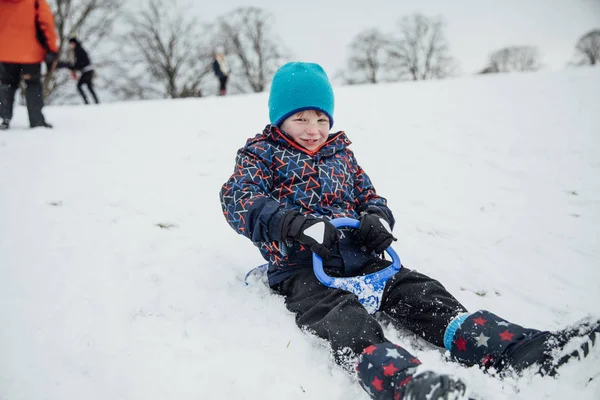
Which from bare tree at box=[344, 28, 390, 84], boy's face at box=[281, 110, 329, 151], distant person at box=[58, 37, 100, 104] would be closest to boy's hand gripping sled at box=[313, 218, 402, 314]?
boy's face at box=[281, 110, 329, 151]

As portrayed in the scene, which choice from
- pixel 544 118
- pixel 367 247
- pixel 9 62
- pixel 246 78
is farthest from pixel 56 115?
pixel 246 78

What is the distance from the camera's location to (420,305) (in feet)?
5.71

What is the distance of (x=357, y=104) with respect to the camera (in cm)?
886

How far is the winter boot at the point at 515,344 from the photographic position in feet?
4.32

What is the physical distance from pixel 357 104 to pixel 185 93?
2106 centimetres

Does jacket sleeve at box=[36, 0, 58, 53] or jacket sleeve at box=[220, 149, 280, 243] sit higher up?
jacket sleeve at box=[36, 0, 58, 53]

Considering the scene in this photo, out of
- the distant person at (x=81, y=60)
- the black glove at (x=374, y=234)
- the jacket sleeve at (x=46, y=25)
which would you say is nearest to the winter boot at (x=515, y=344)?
the black glove at (x=374, y=234)

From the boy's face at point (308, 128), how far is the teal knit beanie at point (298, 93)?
0.13 ft

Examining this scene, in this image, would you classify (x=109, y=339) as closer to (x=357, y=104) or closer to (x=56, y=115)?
(x=56, y=115)

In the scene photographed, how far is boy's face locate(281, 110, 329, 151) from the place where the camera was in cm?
219

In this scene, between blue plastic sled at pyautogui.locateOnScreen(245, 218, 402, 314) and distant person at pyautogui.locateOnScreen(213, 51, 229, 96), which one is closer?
blue plastic sled at pyautogui.locateOnScreen(245, 218, 402, 314)

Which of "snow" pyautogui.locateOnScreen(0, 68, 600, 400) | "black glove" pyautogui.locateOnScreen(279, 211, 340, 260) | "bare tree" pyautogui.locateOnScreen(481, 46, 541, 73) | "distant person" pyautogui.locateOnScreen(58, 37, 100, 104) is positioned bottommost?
"snow" pyautogui.locateOnScreen(0, 68, 600, 400)

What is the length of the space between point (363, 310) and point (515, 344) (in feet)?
2.03

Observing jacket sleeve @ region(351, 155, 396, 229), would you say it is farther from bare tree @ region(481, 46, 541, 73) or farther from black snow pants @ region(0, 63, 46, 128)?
bare tree @ region(481, 46, 541, 73)
